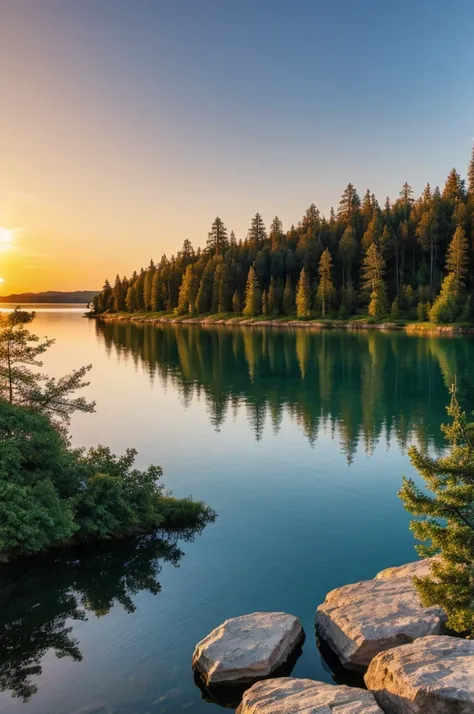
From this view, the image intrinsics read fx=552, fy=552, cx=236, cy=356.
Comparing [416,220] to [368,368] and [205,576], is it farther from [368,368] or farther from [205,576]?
[205,576]

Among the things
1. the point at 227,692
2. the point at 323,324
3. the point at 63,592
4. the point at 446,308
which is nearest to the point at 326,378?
the point at 63,592

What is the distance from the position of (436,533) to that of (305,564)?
888 centimetres

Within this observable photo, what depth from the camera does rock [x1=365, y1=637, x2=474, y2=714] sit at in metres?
10.3

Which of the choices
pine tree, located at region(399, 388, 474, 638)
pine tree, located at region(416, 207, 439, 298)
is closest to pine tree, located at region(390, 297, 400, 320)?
pine tree, located at region(416, 207, 439, 298)

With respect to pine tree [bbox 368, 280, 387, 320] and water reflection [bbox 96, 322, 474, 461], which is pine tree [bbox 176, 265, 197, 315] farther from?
pine tree [bbox 368, 280, 387, 320]

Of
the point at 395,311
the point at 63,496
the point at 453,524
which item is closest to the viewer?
the point at 453,524

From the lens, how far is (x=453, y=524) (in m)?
14.2

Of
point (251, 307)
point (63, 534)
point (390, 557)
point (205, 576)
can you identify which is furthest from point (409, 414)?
point (251, 307)

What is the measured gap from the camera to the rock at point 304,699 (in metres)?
10.7

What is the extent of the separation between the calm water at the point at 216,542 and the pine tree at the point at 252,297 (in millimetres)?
103140

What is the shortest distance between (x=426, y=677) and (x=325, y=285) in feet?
486

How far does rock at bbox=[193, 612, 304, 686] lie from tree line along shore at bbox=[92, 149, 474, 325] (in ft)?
402

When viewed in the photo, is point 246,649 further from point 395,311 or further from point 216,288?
point 216,288

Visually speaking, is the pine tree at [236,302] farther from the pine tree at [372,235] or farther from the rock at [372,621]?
the rock at [372,621]
